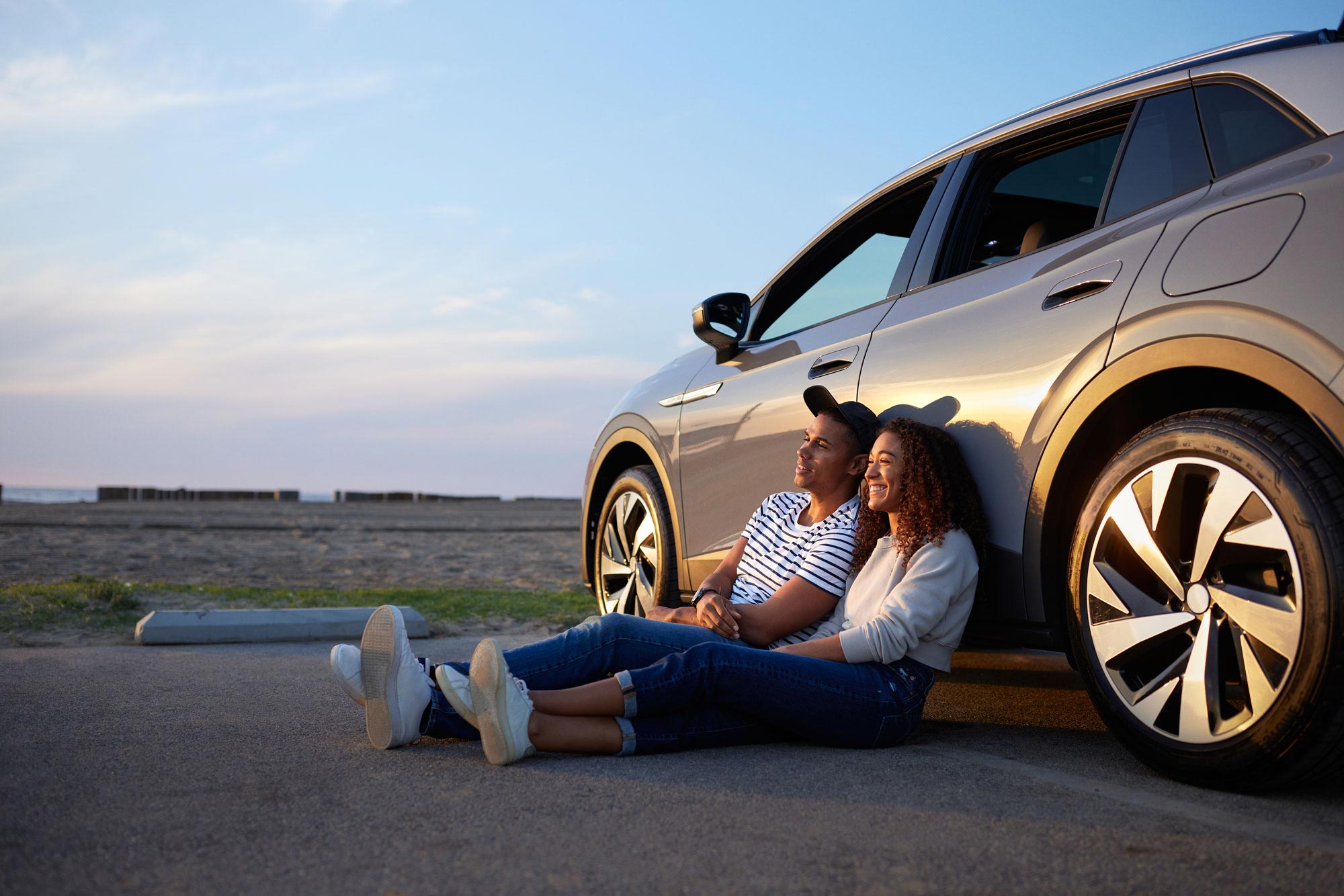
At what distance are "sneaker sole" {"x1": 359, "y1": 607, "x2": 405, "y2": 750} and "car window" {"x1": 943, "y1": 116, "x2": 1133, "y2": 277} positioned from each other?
2041 mm

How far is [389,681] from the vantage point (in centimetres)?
287

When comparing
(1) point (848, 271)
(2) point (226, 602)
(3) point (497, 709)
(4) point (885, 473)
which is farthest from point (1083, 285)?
(2) point (226, 602)

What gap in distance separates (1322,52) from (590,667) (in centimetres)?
241

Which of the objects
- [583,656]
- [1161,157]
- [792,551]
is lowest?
[583,656]

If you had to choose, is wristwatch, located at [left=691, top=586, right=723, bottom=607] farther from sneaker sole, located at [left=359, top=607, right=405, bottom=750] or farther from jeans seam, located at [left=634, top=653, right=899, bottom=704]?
sneaker sole, located at [left=359, top=607, right=405, bottom=750]

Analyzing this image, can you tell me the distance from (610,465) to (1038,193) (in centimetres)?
272

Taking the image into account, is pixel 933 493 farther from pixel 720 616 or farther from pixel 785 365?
pixel 785 365

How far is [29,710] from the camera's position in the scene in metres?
3.41

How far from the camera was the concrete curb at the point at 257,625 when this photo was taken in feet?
18.2

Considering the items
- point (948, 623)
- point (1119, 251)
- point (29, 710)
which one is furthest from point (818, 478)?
point (29, 710)

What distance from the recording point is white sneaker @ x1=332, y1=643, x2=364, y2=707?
2871 mm

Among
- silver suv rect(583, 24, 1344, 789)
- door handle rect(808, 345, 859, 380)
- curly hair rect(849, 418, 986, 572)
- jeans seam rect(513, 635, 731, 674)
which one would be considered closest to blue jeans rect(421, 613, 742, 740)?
jeans seam rect(513, 635, 731, 674)

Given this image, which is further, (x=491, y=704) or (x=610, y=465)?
(x=610, y=465)

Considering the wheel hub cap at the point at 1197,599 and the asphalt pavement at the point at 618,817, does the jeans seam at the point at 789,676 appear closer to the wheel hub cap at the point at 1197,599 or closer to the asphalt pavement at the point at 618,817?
the asphalt pavement at the point at 618,817
